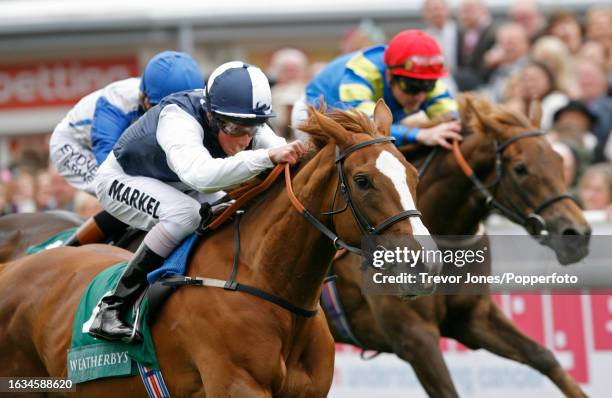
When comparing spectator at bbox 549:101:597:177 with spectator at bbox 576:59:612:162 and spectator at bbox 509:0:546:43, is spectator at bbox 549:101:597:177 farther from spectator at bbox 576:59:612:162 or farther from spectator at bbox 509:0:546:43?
spectator at bbox 509:0:546:43

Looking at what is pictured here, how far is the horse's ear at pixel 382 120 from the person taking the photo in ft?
17.5

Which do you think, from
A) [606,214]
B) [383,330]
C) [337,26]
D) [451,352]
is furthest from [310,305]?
[337,26]

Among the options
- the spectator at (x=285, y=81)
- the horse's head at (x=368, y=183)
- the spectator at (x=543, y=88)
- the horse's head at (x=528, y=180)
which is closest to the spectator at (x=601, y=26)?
the spectator at (x=543, y=88)

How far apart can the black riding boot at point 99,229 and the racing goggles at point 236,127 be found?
164 cm

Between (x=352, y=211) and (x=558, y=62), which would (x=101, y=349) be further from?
(x=558, y=62)

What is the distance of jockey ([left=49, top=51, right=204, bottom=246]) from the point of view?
672 cm

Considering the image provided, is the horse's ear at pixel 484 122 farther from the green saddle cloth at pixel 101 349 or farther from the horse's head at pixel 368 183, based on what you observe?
the green saddle cloth at pixel 101 349

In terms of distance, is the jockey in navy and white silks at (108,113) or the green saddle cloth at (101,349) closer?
the green saddle cloth at (101,349)

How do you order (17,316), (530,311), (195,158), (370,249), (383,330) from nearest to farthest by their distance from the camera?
(370,249) → (195,158) → (17,316) → (383,330) → (530,311)

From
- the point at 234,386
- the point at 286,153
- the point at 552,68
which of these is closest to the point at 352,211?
the point at 286,153

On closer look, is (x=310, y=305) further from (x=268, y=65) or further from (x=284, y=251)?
(x=268, y=65)

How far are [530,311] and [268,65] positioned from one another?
17.0 ft

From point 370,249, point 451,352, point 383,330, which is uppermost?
point 370,249

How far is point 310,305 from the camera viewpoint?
536cm
